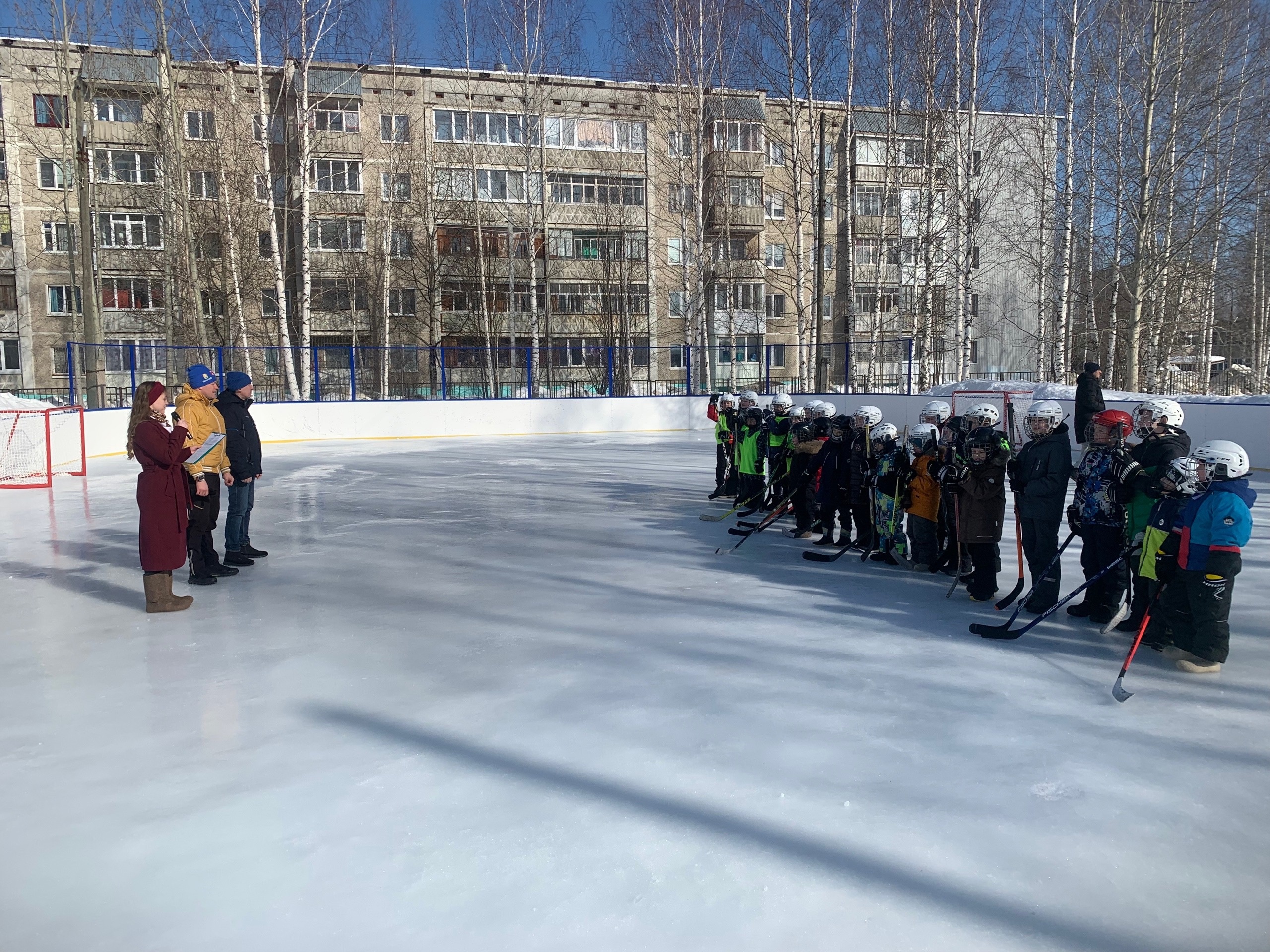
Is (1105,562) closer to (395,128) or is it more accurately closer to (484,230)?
(484,230)

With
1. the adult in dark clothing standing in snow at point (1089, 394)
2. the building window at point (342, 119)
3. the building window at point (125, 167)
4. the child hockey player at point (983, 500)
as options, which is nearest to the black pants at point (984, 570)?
the child hockey player at point (983, 500)

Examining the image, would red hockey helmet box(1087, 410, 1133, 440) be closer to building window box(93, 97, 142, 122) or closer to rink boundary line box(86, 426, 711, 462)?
rink boundary line box(86, 426, 711, 462)

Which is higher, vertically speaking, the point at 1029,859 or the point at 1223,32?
the point at 1223,32

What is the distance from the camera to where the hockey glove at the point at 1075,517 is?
17.3 feet

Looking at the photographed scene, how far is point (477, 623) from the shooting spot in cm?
542

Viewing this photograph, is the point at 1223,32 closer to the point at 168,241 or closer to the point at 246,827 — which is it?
the point at 246,827

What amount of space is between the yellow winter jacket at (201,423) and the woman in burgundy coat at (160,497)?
0.47 meters

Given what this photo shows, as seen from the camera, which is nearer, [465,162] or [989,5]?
[989,5]

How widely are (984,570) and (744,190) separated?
30785 mm

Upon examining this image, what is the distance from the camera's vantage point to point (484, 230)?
115 feet

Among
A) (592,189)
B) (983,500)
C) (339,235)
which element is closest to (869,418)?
(983,500)

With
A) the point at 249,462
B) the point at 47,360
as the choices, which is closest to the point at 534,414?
the point at 249,462

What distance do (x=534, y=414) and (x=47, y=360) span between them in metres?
24.3

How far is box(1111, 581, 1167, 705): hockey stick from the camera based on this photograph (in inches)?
161
